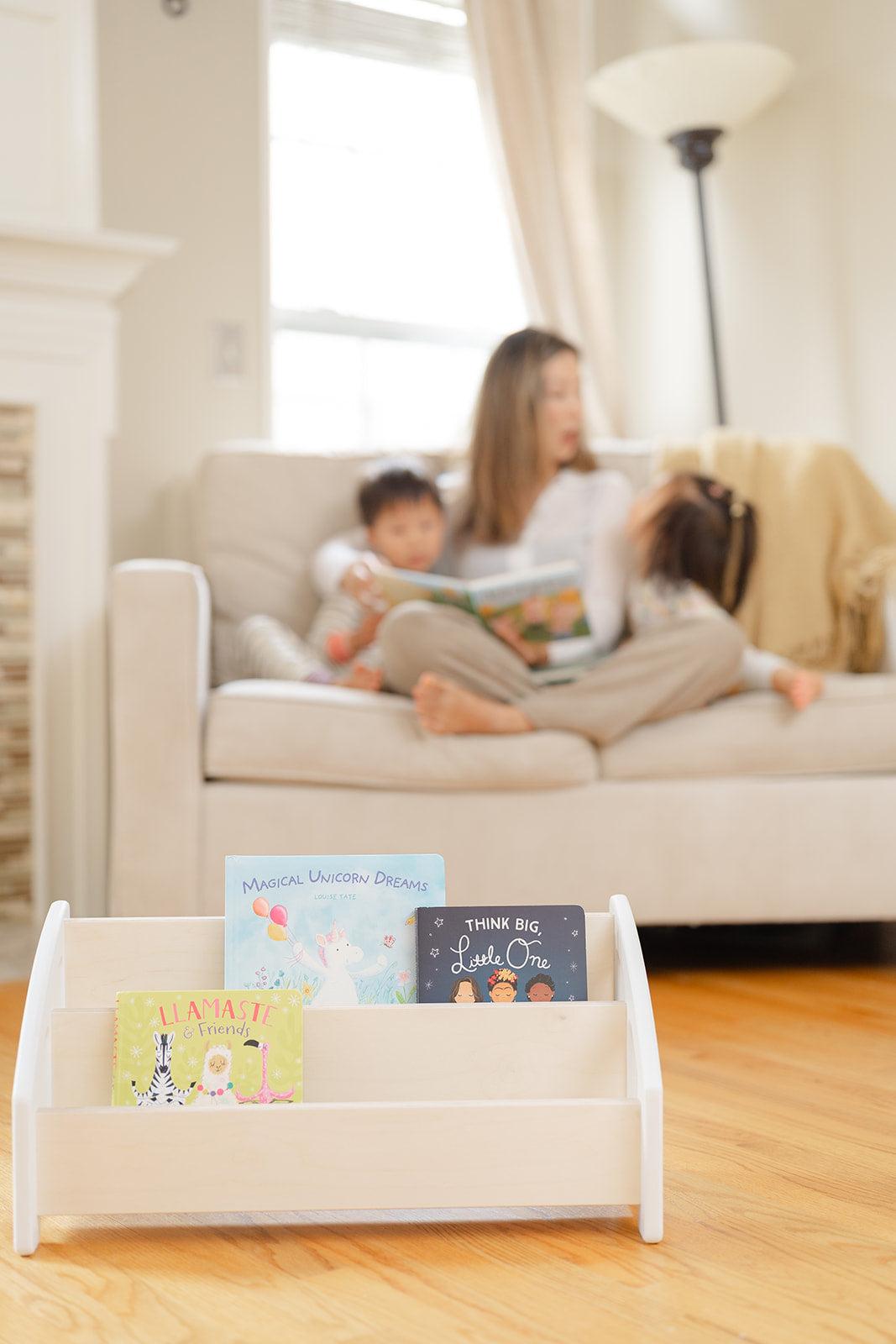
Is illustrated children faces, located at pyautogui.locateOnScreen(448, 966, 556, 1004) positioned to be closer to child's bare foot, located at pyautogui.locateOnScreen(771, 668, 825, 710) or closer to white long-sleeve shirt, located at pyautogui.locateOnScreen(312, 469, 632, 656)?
child's bare foot, located at pyautogui.locateOnScreen(771, 668, 825, 710)

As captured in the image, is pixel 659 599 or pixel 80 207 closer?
pixel 659 599

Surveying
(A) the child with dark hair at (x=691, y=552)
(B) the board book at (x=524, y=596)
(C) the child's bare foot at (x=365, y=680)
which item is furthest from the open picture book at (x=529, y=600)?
(A) the child with dark hair at (x=691, y=552)

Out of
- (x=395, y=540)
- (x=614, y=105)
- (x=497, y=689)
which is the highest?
(x=614, y=105)

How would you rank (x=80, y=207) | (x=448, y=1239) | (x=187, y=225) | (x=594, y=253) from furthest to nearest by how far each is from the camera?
(x=594, y=253) → (x=187, y=225) → (x=80, y=207) → (x=448, y=1239)

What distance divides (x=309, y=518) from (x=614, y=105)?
3.92ft

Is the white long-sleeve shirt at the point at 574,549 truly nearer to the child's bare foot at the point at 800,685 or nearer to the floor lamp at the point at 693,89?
the child's bare foot at the point at 800,685

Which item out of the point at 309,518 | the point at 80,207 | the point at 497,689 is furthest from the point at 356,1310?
the point at 80,207

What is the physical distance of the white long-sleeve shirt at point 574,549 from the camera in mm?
2344

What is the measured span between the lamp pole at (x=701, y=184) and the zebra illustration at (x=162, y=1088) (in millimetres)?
2400

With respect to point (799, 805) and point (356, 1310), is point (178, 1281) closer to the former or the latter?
point (356, 1310)

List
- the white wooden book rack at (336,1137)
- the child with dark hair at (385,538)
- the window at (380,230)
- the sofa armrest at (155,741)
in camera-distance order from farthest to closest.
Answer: the window at (380,230), the child with dark hair at (385,538), the sofa armrest at (155,741), the white wooden book rack at (336,1137)

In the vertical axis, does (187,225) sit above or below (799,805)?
above

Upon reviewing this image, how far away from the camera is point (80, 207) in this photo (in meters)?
2.61

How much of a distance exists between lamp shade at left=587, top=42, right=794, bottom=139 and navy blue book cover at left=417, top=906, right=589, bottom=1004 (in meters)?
2.26
